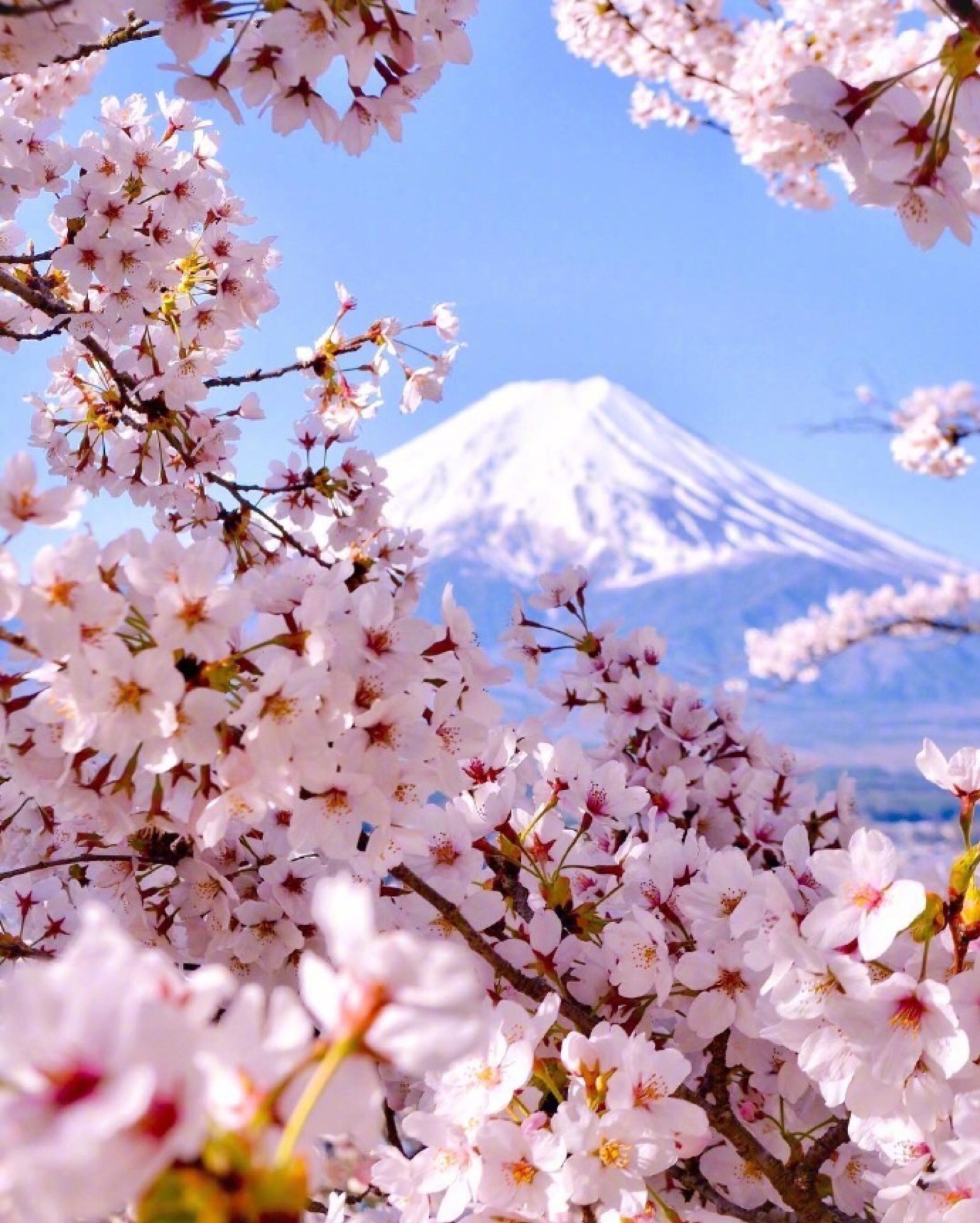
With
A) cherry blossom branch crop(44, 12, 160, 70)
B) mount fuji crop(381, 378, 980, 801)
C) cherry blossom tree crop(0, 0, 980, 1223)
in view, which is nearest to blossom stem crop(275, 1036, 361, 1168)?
cherry blossom tree crop(0, 0, 980, 1223)

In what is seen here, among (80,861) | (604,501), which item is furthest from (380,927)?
(604,501)

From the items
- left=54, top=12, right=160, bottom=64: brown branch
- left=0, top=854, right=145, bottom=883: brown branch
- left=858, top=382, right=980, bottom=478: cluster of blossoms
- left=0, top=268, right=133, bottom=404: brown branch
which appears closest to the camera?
left=0, top=854, right=145, bottom=883: brown branch

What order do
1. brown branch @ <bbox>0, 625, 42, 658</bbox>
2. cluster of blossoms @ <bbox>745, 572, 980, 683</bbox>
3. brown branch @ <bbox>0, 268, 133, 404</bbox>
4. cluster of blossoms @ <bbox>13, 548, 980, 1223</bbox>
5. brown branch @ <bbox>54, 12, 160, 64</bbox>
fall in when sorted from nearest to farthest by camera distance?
cluster of blossoms @ <bbox>13, 548, 980, 1223</bbox>
brown branch @ <bbox>0, 625, 42, 658</bbox>
brown branch @ <bbox>54, 12, 160, 64</bbox>
brown branch @ <bbox>0, 268, 133, 404</bbox>
cluster of blossoms @ <bbox>745, 572, 980, 683</bbox>

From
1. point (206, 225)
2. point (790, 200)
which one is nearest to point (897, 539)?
point (790, 200)

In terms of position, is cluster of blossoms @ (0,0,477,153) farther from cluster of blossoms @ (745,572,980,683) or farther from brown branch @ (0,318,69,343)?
cluster of blossoms @ (745,572,980,683)

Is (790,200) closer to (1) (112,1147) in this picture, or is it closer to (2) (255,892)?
(2) (255,892)

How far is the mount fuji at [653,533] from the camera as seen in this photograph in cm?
6125

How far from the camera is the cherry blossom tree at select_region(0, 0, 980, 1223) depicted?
40 cm

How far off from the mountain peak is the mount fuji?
118mm

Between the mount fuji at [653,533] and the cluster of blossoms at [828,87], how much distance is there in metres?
49.7

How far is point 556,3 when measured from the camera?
458 centimetres

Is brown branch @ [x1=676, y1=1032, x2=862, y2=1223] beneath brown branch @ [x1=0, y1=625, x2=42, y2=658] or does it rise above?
beneath

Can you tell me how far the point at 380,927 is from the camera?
1134 millimetres

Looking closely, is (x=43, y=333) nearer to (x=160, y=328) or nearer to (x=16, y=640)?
(x=160, y=328)
